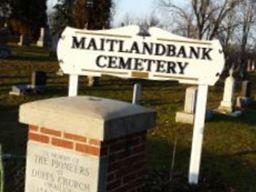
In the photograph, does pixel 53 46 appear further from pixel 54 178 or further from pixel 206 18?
pixel 54 178

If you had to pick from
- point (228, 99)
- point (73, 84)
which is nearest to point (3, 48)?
point (228, 99)

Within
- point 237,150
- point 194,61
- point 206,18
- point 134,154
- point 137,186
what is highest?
point 206,18

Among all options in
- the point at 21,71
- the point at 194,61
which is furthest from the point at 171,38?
the point at 21,71

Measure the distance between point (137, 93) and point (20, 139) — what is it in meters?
2.86

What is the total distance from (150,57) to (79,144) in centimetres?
399

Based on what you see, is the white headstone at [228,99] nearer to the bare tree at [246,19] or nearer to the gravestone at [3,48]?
the gravestone at [3,48]

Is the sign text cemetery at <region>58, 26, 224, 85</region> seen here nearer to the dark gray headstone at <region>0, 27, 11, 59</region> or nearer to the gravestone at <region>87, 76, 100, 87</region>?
the gravestone at <region>87, 76, 100, 87</region>

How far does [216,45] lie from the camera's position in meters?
8.44

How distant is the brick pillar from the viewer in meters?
4.72

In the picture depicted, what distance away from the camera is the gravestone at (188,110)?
15.3 m

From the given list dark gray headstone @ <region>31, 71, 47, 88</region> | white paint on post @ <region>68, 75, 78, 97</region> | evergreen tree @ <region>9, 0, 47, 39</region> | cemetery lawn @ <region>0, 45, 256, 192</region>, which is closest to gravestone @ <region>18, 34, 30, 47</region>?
evergreen tree @ <region>9, 0, 47, 39</region>

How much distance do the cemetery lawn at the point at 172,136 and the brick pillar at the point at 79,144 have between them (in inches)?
100

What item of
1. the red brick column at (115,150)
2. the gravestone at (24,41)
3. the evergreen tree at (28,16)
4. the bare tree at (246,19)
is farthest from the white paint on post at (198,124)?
the bare tree at (246,19)

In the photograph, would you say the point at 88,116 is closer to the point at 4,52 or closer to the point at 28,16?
the point at 4,52
